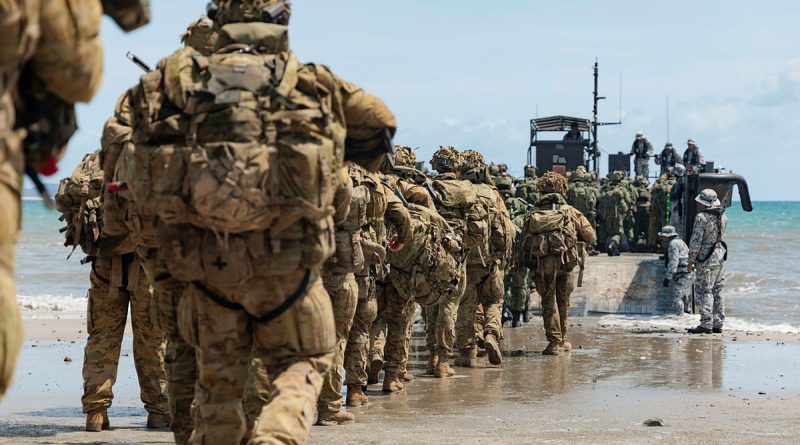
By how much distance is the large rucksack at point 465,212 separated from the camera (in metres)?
15.0

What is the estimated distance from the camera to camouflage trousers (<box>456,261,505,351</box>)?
51.6 ft

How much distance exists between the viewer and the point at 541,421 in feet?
36.0

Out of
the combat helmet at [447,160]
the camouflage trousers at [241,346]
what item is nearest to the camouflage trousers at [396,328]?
the combat helmet at [447,160]

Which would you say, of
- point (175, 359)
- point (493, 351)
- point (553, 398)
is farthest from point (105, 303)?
point (493, 351)

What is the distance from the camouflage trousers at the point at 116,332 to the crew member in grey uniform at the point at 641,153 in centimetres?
3143

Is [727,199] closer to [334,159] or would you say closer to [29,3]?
[334,159]

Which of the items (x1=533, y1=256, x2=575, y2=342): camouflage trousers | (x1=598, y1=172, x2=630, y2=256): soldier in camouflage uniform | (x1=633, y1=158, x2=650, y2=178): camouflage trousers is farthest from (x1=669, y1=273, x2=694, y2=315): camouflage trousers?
(x1=633, y1=158, x2=650, y2=178): camouflage trousers

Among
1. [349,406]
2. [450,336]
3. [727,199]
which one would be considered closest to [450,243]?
[450,336]

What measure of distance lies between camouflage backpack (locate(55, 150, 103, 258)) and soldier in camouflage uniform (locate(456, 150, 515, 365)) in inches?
252

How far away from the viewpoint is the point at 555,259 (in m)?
17.1

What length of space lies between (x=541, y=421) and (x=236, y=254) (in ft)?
16.4

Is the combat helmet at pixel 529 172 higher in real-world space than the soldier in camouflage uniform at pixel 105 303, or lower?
higher

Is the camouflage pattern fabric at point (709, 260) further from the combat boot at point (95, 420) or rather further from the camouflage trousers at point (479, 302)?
the combat boot at point (95, 420)

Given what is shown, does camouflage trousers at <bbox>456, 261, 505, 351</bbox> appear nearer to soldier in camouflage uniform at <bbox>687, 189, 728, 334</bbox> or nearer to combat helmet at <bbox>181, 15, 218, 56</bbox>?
soldier in camouflage uniform at <bbox>687, 189, 728, 334</bbox>
